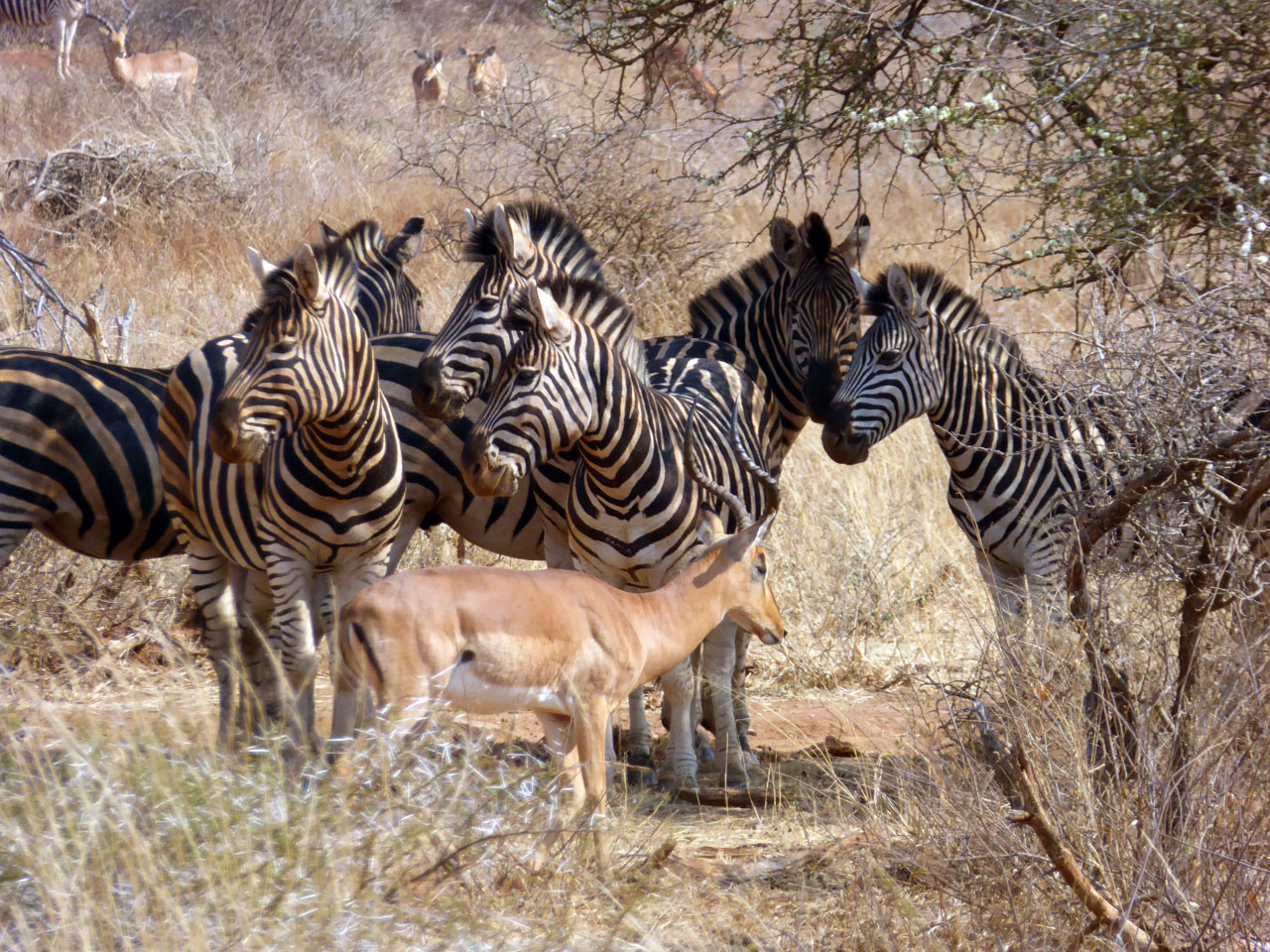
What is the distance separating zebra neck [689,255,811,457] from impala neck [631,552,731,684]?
2.26 meters

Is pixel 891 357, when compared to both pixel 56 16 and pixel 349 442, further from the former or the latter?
pixel 56 16

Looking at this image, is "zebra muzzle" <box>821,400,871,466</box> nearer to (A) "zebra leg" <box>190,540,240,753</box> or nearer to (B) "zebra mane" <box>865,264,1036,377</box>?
(B) "zebra mane" <box>865,264,1036,377</box>

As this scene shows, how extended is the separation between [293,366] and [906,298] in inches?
109

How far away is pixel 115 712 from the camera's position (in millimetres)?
6371

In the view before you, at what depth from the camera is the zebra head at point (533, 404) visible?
201 inches

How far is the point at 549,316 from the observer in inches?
209

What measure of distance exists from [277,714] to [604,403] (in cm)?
250

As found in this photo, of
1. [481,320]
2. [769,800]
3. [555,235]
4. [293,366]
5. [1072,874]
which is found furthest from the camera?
[555,235]

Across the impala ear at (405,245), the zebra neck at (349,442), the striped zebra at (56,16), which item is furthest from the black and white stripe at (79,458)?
the striped zebra at (56,16)

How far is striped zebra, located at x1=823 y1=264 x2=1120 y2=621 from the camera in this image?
19.9 feet

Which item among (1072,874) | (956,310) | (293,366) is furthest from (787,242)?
(1072,874)

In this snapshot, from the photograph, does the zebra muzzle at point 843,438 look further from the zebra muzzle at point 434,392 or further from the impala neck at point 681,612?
the zebra muzzle at point 434,392

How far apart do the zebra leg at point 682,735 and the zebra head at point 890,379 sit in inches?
50.1

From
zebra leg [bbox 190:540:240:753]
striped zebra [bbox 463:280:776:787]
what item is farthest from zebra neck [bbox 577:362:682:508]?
zebra leg [bbox 190:540:240:753]
